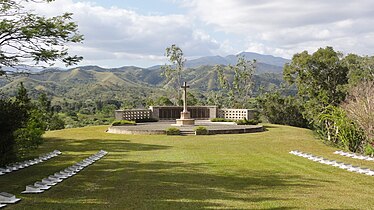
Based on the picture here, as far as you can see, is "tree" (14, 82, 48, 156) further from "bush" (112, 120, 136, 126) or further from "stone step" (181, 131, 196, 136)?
"bush" (112, 120, 136, 126)

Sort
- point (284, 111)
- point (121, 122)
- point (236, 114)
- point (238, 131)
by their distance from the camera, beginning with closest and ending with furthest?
point (238, 131), point (121, 122), point (236, 114), point (284, 111)

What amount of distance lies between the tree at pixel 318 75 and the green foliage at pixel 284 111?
389cm

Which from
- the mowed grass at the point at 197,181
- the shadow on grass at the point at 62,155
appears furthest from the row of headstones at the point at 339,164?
the shadow on grass at the point at 62,155

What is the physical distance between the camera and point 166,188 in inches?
336

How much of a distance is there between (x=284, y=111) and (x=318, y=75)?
6.62 metres

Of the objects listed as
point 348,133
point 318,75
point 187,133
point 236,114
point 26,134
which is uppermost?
point 318,75

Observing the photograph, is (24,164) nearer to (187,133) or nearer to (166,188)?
(166,188)

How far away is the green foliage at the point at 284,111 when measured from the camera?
43.3 metres

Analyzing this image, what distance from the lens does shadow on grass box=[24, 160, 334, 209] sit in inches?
280

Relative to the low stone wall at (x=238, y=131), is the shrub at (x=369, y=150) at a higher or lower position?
lower

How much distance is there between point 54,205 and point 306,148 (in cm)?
1237

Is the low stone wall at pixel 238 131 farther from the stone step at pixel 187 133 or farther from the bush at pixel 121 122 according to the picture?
the bush at pixel 121 122

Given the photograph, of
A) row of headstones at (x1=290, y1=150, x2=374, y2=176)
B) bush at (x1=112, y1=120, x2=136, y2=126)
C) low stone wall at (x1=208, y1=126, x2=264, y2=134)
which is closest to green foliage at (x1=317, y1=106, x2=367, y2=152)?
row of headstones at (x1=290, y1=150, x2=374, y2=176)

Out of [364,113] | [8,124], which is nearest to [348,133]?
[364,113]
